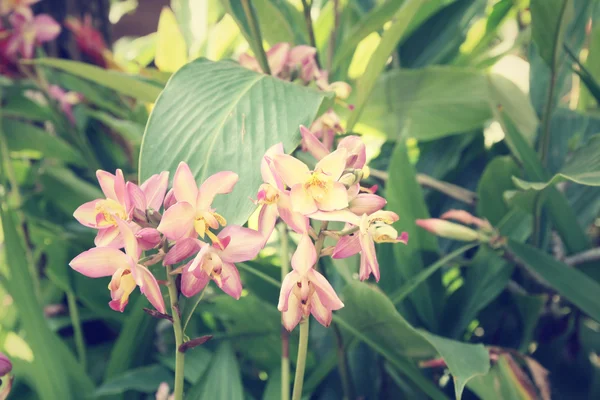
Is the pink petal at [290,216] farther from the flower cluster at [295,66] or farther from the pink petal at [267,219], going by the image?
the flower cluster at [295,66]

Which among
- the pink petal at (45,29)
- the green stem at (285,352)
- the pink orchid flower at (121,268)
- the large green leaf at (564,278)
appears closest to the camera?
the pink orchid flower at (121,268)

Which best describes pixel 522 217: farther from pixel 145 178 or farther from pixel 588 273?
pixel 145 178

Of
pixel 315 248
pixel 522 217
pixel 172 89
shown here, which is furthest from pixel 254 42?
pixel 522 217

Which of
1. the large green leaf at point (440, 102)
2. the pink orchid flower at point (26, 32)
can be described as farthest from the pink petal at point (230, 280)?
the pink orchid flower at point (26, 32)

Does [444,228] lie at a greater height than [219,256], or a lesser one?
lesser

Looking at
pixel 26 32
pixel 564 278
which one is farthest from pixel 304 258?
pixel 26 32

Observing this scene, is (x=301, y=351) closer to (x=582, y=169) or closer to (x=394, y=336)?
(x=394, y=336)

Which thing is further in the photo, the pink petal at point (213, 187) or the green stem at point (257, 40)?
the green stem at point (257, 40)

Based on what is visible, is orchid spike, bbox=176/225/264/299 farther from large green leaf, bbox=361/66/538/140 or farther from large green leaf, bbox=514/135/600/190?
large green leaf, bbox=361/66/538/140
